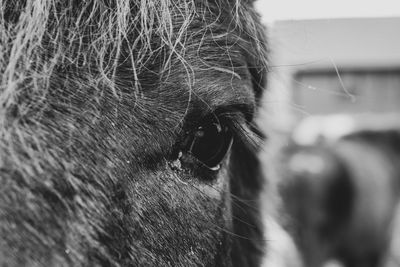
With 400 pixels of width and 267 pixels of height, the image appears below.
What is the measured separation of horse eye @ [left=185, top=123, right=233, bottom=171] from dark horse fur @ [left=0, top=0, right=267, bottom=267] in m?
0.02

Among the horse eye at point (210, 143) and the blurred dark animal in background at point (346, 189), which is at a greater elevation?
the horse eye at point (210, 143)

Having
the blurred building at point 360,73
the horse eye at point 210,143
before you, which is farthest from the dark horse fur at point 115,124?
the blurred building at point 360,73

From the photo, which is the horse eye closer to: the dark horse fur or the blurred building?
the dark horse fur

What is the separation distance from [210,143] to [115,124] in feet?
0.86

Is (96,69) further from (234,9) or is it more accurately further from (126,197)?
(234,9)

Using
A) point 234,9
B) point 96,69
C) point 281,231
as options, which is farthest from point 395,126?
point 96,69

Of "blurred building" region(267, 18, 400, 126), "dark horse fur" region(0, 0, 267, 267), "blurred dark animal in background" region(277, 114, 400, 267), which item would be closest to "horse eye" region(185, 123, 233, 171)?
"dark horse fur" region(0, 0, 267, 267)

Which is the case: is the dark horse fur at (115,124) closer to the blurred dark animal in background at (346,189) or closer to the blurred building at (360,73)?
the blurred dark animal in background at (346,189)

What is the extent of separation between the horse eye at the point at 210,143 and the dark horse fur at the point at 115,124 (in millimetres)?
15

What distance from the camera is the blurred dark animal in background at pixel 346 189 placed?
16.0ft

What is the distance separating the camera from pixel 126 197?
88 cm

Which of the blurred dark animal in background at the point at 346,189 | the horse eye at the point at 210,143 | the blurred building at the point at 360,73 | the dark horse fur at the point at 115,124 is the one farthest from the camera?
the blurred building at the point at 360,73

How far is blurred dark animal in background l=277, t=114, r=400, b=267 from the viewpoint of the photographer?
4.87 meters

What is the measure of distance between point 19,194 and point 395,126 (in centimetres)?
515
